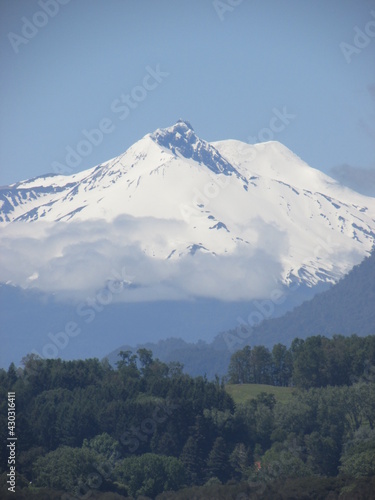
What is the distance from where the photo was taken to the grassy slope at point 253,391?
134 meters

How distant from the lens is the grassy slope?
13350cm

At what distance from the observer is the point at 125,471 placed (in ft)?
313

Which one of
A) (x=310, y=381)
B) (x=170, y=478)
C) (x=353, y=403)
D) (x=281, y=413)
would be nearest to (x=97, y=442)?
(x=170, y=478)

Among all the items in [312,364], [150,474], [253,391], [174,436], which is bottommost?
[150,474]

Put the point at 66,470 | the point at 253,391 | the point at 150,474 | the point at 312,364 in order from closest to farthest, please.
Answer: the point at 66,470
the point at 150,474
the point at 312,364
the point at 253,391

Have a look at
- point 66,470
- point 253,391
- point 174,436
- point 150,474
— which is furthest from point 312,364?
point 66,470

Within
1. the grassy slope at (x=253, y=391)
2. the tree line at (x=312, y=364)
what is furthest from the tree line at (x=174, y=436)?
the grassy slope at (x=253, y=391)

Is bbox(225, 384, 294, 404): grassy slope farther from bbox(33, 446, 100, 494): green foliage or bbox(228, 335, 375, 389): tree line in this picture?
bbox(33, 446, 100, 494): green foliage

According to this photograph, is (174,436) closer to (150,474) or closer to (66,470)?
(150,474)

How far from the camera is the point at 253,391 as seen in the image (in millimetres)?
140875

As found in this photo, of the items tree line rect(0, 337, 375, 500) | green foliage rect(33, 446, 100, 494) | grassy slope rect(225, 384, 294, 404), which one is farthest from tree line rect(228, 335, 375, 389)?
green foliage rect(33, 446, 100, 494)

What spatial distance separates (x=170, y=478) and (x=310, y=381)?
4681 cm

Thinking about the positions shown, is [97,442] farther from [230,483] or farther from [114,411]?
[230,483]

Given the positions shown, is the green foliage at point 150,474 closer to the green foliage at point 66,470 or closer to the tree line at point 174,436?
the tree line at point 174,436
